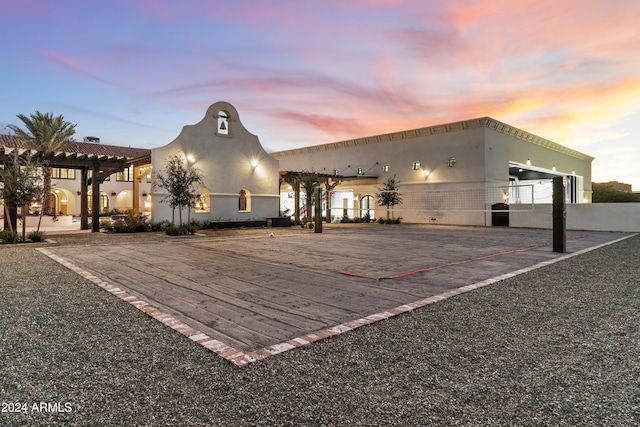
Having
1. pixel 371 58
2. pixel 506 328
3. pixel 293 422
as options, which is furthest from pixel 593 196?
pixel 293 422

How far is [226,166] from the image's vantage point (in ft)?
68.9

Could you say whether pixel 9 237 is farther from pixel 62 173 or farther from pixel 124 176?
pixel 124 176

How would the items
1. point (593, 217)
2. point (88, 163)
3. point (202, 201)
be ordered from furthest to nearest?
point (593, 217), point (202, 201), point (88, 163)

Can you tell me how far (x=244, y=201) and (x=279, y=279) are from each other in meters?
17.6

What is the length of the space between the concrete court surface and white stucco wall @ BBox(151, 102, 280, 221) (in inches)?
368

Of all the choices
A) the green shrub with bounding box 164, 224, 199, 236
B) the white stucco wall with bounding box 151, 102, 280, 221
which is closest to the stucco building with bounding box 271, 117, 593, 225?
the white stucco wall with bounding box 151, 102, 280, 221

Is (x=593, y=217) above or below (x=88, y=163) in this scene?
below

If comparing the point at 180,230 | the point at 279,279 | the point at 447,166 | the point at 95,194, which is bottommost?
the point at 279,279

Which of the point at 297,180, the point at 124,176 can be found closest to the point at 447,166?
the point at 297,180

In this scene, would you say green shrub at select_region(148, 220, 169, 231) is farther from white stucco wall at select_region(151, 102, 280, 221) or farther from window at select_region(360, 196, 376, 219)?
window at select_region(360, 196, 376, 219)

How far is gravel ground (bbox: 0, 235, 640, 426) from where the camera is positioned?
2.00m

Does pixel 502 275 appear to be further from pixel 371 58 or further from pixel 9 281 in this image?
pixel 371 58

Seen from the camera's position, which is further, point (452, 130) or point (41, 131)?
point (41, 131)

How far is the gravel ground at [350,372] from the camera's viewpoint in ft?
6.56
